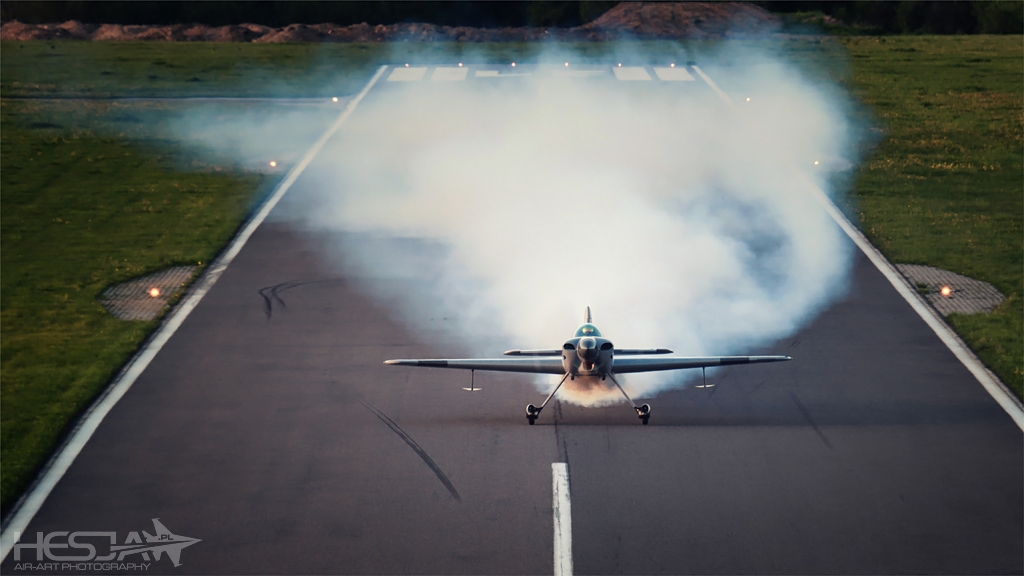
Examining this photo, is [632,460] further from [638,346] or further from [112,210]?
[112,210]

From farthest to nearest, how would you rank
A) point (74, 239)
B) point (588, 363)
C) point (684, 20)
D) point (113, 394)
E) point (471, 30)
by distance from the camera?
point (471, 30) → point (684, 20) → point (74, 239) → point (113, 394) → point (588, 363)

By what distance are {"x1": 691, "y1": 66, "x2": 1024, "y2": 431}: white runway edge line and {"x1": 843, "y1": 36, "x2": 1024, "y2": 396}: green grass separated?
297 millimetres

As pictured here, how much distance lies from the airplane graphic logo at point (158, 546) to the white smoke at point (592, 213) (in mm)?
9020

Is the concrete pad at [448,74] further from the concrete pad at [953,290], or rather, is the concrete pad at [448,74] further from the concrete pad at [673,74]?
the concrete pad at [953,290]

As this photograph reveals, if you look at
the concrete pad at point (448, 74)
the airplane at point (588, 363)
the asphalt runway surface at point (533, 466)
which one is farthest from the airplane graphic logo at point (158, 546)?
the concrete pad at point (448, 74)

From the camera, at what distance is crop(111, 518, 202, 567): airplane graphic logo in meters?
17.5

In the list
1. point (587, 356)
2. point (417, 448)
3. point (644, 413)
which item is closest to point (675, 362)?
point (644, 413)

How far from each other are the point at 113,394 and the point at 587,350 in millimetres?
11954

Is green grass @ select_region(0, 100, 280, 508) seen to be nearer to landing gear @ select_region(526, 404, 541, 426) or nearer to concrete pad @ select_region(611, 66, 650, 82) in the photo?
landing gear @ select_region(526, 404, 541, 426)

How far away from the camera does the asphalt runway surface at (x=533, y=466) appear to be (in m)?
17.4

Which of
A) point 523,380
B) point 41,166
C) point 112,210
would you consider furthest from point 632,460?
point 41,166

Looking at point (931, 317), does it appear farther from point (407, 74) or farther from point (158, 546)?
point (407, 74)

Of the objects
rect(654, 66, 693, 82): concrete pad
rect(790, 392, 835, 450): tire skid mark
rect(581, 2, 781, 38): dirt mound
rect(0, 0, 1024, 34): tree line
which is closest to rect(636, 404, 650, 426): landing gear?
rect(790, 392, 835, 450): tire skid mark

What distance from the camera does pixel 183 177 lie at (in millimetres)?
42438
